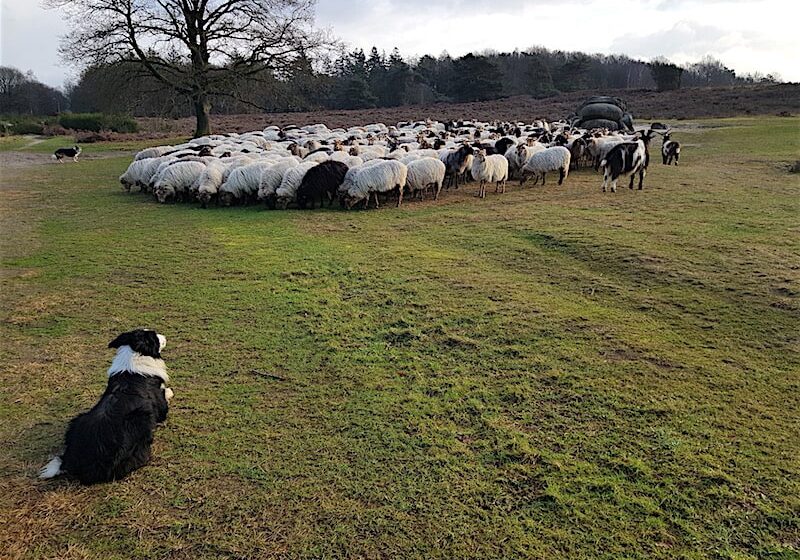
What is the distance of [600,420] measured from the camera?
3926 mm

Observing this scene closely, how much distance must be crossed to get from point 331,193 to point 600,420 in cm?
935

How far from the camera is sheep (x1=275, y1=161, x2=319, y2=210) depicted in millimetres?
12117

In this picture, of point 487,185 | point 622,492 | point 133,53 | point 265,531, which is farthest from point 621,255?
point 133,53

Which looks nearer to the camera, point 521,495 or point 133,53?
point 521,495

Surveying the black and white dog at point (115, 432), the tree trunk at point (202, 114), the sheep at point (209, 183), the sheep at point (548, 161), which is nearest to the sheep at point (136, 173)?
the sheep at point (209, 183)

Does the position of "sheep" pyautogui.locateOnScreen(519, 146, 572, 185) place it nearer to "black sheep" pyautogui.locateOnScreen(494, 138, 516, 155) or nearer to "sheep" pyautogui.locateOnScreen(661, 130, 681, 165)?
"black sheep" pyautogui.locateOnScreen(494, 138, 516, 155)

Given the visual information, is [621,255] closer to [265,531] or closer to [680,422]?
[680,422]

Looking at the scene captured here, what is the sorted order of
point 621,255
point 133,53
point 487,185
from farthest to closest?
1. point 133,53
2. point 487,185
3. point 621,255

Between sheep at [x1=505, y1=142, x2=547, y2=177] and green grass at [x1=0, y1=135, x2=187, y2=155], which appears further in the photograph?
green grass at [x1=0, y1=135, x2=187, y2=155]

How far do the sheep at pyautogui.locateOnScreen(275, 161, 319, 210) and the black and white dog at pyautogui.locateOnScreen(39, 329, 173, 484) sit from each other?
8493 millimetres

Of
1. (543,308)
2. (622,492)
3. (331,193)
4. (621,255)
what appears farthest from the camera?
(331,193)

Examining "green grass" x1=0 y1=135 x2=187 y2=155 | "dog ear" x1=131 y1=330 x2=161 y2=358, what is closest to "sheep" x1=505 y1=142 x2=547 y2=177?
"dog ear" x1=131 y1=330 x2=161 y2=358

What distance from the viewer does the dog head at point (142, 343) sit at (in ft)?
13.7

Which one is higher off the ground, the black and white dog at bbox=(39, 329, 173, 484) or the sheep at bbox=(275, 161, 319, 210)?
the sheep at bbox=(275, 161, 319, 210)
